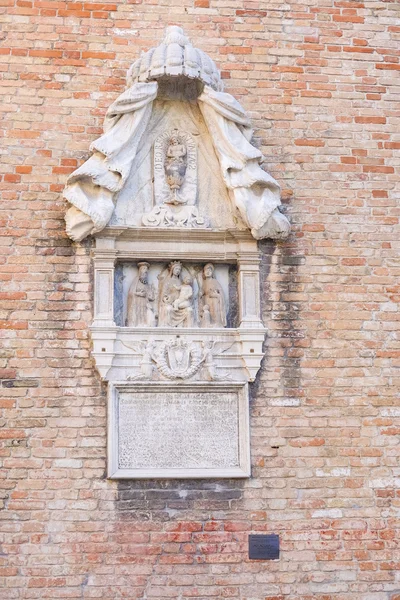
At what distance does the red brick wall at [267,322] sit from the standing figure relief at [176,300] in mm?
322

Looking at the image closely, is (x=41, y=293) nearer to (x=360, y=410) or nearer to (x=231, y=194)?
(x=231, y=194)

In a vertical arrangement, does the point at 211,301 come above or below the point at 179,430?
above

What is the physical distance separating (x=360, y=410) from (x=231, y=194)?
1724mm

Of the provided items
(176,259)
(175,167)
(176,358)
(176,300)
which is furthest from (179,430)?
(175,167)

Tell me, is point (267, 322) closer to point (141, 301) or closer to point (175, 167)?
point (141, 301)

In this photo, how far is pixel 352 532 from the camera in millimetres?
5664

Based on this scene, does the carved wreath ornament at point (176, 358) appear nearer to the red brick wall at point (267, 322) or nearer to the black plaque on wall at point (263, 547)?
the red brick wall at point (267, 322)

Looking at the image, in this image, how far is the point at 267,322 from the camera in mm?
5938

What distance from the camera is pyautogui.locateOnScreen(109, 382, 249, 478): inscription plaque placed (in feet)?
18.3

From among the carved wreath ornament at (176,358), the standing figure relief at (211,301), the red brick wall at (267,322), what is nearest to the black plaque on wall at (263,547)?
the red brick wall at (267,322)

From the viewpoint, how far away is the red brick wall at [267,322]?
5.49m

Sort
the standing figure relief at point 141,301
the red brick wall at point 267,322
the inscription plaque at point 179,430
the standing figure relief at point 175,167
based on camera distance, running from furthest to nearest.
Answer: the standing figure relief at point 175,167
the standing figure relief at point 141,301
the inscription plaque at point 179,430
the red brick wall at point 267,322

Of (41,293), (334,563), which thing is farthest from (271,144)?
(334,563)

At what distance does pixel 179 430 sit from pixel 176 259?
3.89 ft
